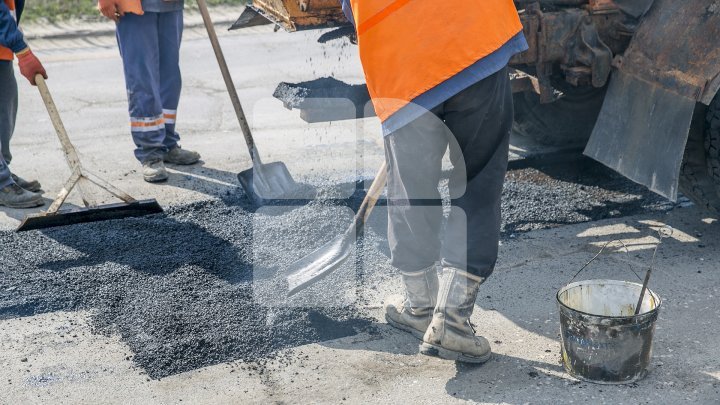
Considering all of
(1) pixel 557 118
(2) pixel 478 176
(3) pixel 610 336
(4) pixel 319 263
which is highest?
(2) pixel 478 176

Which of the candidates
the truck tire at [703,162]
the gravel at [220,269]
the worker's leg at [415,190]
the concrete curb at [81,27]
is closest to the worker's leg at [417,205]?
the worker's leg at [415,190]

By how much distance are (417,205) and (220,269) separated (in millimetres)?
1348

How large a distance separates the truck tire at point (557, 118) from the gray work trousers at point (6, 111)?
3.20 m

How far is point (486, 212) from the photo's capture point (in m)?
3.36

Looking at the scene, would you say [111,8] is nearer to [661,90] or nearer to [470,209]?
[470,209]

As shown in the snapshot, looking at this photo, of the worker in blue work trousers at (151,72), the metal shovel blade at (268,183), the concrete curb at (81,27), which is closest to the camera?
the metal shovel blade at (268,183)

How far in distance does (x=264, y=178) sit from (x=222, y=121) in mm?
1867

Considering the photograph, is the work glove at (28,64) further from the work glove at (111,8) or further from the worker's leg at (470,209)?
the worker's leg at (470,209)

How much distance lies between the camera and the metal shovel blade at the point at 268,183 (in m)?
5.18

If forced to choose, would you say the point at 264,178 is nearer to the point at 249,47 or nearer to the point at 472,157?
the point at 472,157

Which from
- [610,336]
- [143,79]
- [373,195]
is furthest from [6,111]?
[610,336]

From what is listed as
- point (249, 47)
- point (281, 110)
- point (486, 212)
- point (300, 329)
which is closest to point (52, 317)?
point (300, 329)

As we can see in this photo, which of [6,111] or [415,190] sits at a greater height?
[415,190]

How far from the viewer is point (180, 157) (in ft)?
19.8
